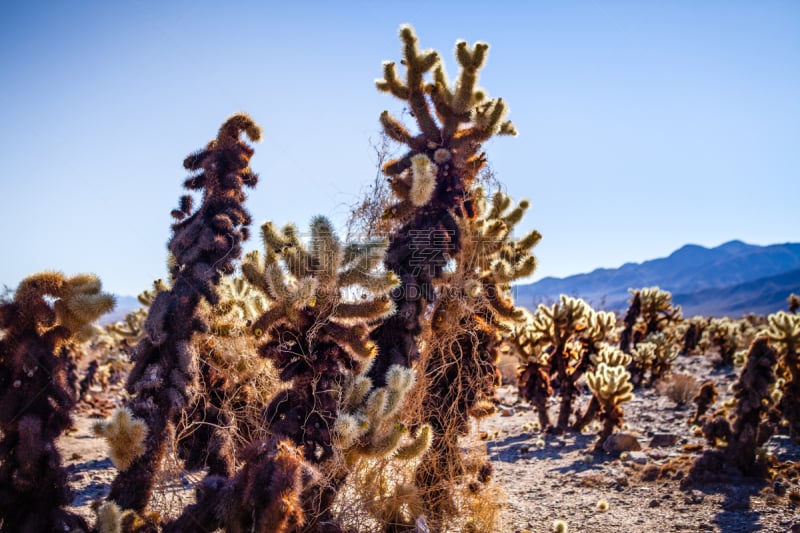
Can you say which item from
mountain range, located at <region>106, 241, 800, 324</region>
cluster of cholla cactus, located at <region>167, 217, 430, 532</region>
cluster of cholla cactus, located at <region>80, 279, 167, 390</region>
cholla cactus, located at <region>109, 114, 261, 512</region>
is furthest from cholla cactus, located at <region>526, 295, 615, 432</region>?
mountain range, located at <region>106, 241, 800, 324</region>

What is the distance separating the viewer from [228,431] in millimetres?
4188

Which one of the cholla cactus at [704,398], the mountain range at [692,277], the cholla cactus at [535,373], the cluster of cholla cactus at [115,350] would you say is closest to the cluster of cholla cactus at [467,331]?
the cholla cactus at [535,373]

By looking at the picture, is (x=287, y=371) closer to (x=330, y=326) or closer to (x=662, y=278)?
(x=330, y=326)

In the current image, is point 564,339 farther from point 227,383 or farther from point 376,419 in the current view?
point 227,383

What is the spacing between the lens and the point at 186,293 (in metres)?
3.67

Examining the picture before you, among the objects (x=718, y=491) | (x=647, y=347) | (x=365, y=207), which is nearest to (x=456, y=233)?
(x=365, y=207)

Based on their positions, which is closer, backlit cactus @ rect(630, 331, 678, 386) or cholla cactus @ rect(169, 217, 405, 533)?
cholla cactus @ rect(169, 217, 405, 533)

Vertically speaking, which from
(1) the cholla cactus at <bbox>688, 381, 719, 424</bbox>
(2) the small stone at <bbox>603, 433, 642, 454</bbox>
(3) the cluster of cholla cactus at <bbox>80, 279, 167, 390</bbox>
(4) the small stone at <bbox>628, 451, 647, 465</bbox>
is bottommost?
(4) the small stone at <bbox>628, 451, 647, 465</bbox>

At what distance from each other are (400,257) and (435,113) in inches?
56.8

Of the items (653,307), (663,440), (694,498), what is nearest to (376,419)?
(694,498)

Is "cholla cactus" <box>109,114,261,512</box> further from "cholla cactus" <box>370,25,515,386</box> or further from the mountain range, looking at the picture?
the mountain range

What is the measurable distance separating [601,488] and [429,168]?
14.0 feet

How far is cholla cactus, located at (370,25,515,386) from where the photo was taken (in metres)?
4.54

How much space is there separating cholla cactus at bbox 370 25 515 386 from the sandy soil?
1611mm
